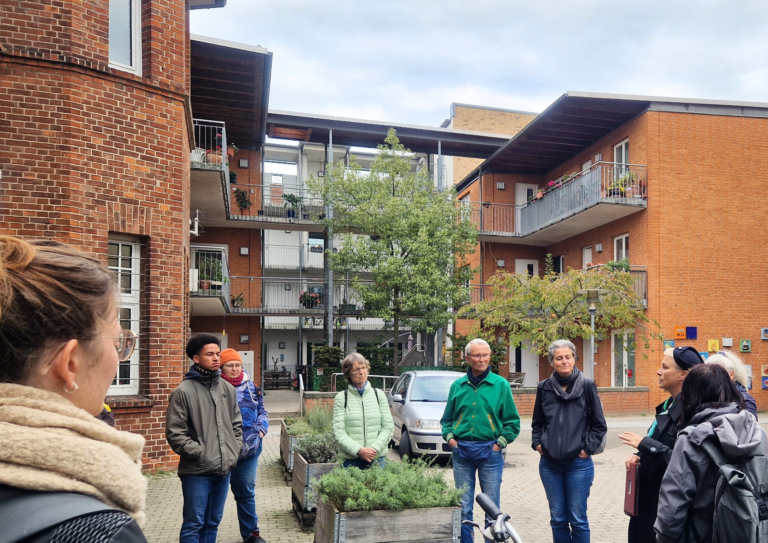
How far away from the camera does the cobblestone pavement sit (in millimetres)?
7082

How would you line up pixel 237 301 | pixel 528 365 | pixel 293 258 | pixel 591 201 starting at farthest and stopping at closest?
1. pixel 293 258
2. pixel 528 365
3. pixel 237 301
4. pixel 591 201

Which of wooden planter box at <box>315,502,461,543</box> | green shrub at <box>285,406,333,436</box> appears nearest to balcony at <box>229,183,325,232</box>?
green shrub at <box>285,406,333,436</box>

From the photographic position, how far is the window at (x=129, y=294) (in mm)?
9891

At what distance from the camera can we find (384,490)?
501 centimetres

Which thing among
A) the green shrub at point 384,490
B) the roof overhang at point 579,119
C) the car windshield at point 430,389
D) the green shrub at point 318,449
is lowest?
the car windshield at point 430,389

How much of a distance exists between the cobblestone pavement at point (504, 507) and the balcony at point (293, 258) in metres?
24.2

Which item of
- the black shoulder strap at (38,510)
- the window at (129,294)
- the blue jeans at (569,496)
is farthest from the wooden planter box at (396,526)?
the window at (129,294)

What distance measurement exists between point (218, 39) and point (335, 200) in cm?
772

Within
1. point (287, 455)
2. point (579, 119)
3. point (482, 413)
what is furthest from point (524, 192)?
point (482, 413)

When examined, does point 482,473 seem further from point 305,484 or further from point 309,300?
point 309,300

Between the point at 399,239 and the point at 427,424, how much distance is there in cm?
1214

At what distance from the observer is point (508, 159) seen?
27.6 metres

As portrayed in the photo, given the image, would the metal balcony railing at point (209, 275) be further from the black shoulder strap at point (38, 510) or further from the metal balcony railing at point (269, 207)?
the black shoulder strap at point (38, 510)

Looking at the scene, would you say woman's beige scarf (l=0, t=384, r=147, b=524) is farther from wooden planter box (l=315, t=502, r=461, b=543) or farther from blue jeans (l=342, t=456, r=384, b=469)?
blue jeans (l=342, t=456, r=384, b=469)
